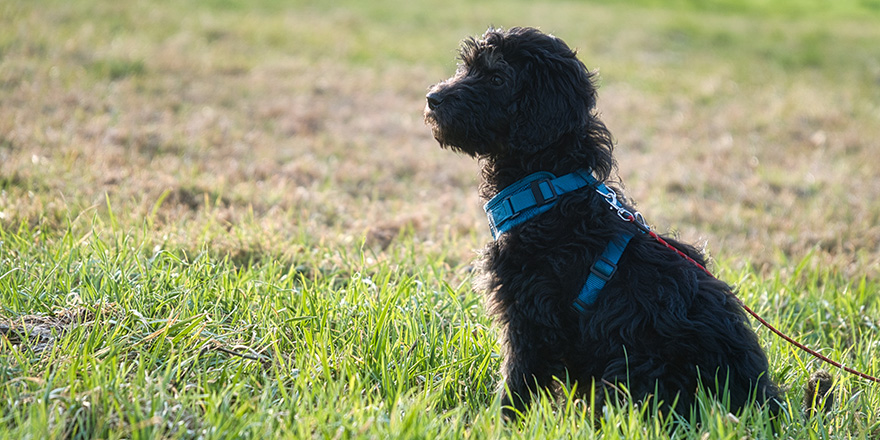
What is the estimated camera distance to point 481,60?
3197 millimetres

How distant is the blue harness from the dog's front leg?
0.23 metres

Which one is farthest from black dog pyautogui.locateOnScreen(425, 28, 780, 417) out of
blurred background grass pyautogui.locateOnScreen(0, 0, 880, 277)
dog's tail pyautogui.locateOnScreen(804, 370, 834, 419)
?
blurred background grass pyautogui.locateOnScreen(0, 0, 880, 277)

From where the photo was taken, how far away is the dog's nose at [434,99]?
306 cm

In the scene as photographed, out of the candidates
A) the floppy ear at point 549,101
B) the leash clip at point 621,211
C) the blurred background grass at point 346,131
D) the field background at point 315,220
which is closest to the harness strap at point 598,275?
the leash clip at point 621,211

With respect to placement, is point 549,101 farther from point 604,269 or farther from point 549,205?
point 604,269

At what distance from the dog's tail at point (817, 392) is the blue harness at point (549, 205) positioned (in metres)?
1.04

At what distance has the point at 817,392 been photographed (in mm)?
3031

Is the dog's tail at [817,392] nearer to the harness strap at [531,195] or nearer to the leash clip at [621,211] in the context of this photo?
the leash clip at [621,211]

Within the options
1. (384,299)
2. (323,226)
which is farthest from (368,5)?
(384,299)

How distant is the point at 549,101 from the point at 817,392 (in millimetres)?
1802

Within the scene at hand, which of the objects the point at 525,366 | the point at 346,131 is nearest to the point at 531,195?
the point at 525,366

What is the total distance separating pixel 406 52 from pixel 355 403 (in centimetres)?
1326

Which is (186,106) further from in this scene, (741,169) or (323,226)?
(741,169)

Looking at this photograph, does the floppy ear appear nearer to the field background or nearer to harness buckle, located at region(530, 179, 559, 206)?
harness buckle, located at region(530, 179, 559, 206)
